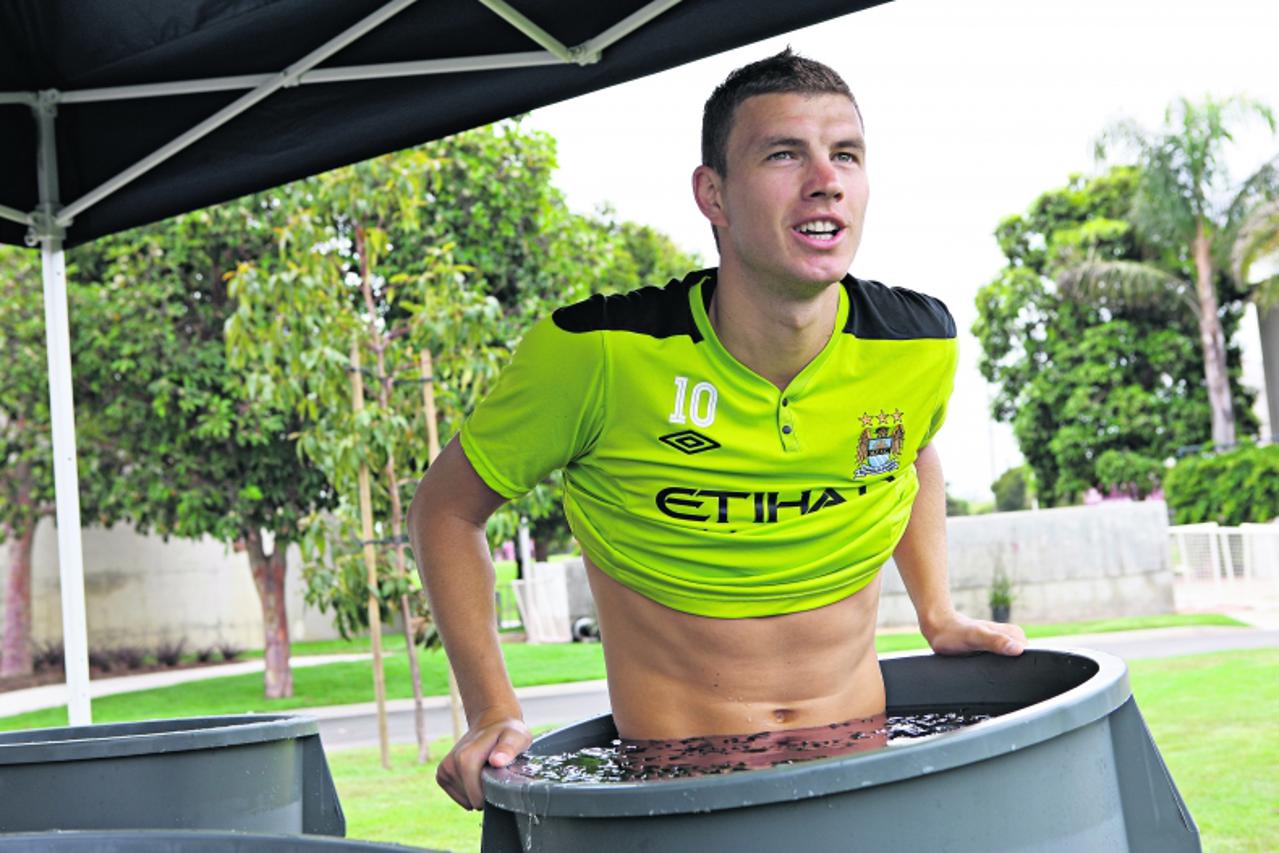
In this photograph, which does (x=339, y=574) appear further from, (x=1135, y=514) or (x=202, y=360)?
(x=1135, y=514)

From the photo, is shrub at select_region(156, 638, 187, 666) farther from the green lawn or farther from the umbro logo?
the umbro logo

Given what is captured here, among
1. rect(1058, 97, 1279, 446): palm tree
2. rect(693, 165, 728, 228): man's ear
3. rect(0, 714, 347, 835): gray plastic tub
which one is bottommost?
rect(0, 714, 347, 835): gray plastic tub

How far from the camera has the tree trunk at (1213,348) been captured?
80.7ft

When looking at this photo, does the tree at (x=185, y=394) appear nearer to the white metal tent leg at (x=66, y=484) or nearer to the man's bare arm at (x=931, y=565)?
the white metal tent leg at (x=66, y=484)

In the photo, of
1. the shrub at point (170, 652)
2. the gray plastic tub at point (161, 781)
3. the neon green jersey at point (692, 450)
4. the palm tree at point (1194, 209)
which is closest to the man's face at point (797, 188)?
the neon green jersey at point (692, 450)

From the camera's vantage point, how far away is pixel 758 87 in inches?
71.9

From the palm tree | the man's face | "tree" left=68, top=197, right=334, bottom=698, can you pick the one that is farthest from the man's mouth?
the palm tree

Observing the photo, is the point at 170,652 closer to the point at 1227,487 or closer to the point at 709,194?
the point at 1227,487

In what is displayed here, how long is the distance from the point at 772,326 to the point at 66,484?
8.27 feet

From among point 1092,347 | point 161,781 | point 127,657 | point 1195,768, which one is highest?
point 1092,347

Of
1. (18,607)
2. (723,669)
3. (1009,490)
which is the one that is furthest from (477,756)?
(1009,490)

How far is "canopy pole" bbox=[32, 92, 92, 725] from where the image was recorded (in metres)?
3.55

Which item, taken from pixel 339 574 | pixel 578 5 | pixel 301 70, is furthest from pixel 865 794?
pixel 339 574

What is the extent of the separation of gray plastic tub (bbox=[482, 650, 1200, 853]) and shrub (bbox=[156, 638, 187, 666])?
771 inches
